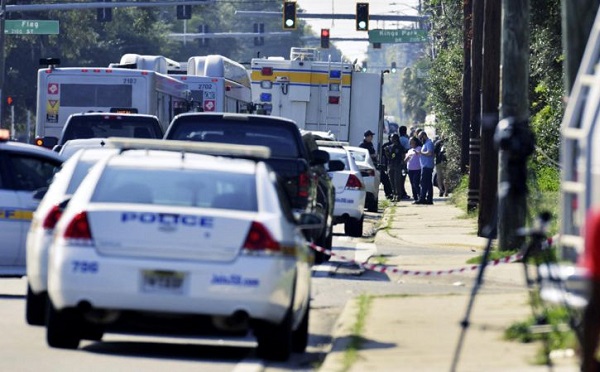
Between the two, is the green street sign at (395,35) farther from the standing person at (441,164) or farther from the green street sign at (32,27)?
the standing person at (441,164)

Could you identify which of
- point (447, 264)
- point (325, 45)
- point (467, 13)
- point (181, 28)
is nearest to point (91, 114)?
point (447, 264)

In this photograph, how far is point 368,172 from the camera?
33.1 metres

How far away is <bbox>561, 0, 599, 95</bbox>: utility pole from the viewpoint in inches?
556

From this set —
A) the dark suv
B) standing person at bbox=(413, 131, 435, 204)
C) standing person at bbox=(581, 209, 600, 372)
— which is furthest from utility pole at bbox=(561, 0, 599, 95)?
standing person at bbox=(413, 131, 435, 204)

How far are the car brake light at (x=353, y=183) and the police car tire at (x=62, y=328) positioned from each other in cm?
1447

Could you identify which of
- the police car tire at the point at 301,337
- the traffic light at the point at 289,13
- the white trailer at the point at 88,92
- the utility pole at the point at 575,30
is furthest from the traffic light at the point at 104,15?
the police car tire at the point at 301,337

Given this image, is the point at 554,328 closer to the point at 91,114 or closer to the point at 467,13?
the point at 91,114

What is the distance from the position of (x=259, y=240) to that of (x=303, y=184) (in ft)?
21.0

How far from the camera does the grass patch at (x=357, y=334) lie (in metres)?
10.7

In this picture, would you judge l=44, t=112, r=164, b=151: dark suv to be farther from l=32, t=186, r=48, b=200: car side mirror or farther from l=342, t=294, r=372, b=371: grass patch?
l=342, t=294, r=372, b=371: grass patch

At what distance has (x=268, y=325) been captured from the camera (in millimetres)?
10938

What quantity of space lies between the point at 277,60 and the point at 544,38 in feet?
46.8

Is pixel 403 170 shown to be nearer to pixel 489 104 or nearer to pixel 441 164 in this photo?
pixel 441 164

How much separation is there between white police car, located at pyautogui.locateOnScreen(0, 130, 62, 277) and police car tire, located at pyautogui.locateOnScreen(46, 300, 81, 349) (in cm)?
390
